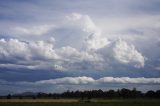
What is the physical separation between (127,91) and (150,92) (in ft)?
49.1

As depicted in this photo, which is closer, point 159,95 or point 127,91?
point 159,95

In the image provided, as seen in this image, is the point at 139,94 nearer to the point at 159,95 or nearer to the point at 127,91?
the point at 127,91

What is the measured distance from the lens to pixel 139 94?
19838cm

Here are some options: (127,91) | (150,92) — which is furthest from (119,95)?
(150,92)

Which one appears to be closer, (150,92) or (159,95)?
(159,95)

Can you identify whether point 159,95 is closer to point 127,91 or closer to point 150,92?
point 150,92

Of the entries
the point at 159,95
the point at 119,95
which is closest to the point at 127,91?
the point at 119,95

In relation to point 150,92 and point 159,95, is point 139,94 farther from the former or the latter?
point 159,95

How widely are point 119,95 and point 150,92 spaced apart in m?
19.5

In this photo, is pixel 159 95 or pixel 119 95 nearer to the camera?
pixel 159 95

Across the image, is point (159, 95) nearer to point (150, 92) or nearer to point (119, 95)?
point (150, 92)

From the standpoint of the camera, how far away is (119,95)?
19738cm

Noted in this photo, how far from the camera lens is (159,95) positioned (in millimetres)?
175500

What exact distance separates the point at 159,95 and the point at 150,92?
495 inches
